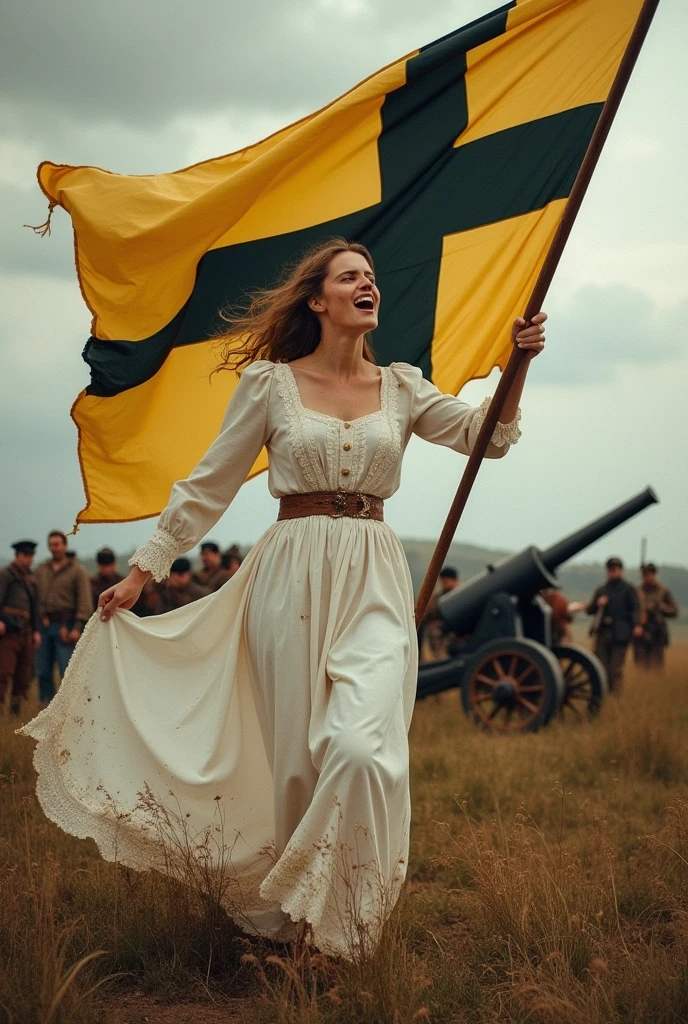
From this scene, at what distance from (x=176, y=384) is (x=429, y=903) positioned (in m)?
2.65

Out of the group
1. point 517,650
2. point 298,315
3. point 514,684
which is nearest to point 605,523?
point 517,650

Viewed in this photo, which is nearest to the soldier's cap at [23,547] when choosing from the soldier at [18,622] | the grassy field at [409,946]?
the soldier at [18,622]

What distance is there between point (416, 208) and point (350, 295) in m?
1.60

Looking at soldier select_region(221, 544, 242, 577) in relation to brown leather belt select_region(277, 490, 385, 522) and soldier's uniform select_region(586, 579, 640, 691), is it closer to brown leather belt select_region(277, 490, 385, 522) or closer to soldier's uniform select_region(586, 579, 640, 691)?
soldier's uniform select_region(586, 579, 640, 691)

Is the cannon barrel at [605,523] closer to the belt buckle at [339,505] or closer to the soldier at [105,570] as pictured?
the soldier at [105,570]

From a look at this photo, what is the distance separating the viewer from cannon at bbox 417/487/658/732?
32.3ft


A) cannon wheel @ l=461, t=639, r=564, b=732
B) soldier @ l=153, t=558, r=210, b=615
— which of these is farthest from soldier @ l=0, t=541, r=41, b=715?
cannon wheel @ l=461, t=639, r=564, b=732

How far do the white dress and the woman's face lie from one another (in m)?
0.25

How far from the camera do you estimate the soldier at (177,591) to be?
43.6 feet

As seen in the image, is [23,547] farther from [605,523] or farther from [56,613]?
[605,523]

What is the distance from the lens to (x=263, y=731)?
4.09 metres

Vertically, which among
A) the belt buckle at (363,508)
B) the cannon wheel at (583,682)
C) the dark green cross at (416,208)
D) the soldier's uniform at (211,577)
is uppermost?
the dark green cross at (416,208)

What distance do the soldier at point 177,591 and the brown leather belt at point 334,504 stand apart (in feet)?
30.5

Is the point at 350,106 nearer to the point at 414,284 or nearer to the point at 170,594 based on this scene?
the point at 414,284
